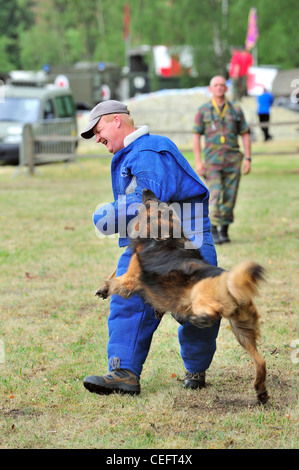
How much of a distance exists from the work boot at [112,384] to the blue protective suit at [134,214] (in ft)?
0.22

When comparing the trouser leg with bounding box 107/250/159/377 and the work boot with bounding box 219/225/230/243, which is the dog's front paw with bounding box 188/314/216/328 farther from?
the work boot with bounding box 219/225/230/243

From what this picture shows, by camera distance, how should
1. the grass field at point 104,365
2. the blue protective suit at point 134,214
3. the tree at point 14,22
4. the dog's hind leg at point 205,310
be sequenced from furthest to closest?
the tree at point 14,22, the blue protective suit at point 134,214, the grass field at point 104,365, the dog's hind leg at point 205,310

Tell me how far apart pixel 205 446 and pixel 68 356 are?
1790 millimetres

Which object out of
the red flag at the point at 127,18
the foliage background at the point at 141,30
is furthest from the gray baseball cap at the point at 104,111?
the red flag at the point at 127,18

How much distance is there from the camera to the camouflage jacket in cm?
898

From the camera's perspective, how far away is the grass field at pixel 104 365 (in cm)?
364

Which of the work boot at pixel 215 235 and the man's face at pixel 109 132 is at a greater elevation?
the man's face at pixel 109 132

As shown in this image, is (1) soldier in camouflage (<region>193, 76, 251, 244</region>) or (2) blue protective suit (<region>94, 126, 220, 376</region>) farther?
(1) soldier in camouflage (<region>193, 76, 251, 244</region>)

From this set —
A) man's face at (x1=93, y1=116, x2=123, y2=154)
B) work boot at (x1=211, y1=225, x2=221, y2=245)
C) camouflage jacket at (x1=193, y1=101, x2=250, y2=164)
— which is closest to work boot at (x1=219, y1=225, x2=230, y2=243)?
work boot at (x1=211, y1=225, x2=221, y2=245)

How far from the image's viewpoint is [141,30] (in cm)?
4616

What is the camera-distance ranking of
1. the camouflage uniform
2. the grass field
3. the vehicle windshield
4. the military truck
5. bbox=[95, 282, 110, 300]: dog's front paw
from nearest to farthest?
the grass field
bbox=[95, 282, 110, 300]: dog's front paw
the camouflage uniform
the military truck
the vehicle windshield

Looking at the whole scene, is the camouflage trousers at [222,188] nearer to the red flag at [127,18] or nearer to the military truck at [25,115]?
the military truck at [25,115]

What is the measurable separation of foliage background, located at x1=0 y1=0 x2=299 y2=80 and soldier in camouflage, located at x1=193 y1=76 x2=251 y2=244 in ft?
84.4
